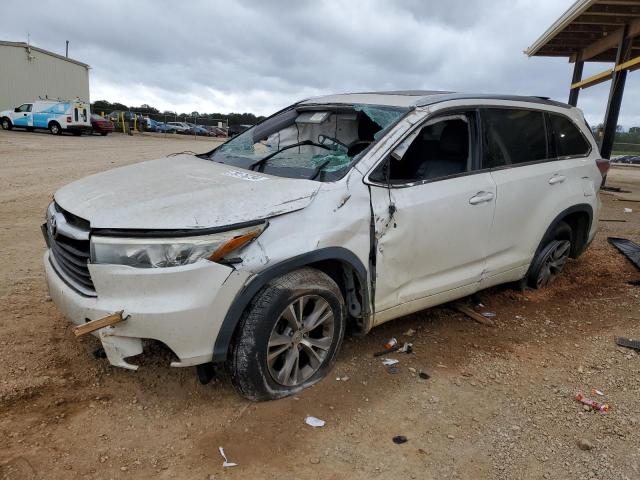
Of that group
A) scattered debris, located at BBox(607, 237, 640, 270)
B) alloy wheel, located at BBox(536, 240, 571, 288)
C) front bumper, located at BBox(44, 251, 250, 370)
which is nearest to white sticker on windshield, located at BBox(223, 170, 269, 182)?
front bumper, located at BBox(44, 251, 250, 370)

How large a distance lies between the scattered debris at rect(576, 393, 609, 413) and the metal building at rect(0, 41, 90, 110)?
35.8m

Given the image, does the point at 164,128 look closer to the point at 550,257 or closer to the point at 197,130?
the point at 197,130

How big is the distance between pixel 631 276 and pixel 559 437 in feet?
11.5

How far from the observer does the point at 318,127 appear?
3846 mm

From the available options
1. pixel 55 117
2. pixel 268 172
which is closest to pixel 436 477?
pixel 268 172

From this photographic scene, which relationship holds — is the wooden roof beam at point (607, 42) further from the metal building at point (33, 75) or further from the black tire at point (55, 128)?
the metal building at point (33, 75)

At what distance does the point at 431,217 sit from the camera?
10.5ft

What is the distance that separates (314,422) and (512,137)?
2701mm

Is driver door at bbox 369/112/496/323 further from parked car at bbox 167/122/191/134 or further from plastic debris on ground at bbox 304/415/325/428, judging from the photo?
parked car at bbox 167/122/191/134

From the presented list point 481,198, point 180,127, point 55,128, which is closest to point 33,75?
point 55,128

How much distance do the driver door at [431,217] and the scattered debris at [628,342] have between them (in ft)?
3.90

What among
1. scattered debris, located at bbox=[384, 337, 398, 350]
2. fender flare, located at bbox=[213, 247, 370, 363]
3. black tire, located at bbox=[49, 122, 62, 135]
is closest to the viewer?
fender flare, located at bbox=[213, 247, 370, 363]

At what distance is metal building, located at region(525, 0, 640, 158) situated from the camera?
9.70m

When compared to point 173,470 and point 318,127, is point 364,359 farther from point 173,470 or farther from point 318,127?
point 318,127
